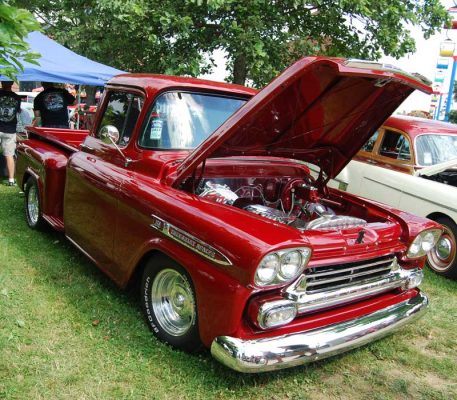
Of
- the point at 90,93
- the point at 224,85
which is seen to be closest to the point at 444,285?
the point at 224,85

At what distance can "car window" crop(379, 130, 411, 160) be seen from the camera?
20.5 ft

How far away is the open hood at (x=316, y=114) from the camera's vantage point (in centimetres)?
265

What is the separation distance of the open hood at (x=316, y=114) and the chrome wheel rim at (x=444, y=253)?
204 centimetres

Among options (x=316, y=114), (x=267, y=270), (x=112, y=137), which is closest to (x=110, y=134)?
(x=112, y=137)

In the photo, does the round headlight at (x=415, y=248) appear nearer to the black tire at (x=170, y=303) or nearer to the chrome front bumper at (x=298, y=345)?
the chrome front bumper at (x=298, y=345)

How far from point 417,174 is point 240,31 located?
12.0 ft

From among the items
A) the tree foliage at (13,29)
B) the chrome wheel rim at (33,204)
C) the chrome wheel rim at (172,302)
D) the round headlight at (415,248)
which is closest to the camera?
the tree foliage at (13,29)

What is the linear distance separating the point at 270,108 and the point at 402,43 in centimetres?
681

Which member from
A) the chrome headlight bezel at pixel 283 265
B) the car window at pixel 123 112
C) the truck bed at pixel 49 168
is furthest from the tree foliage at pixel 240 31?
the chrome headlight bezel at pixel 283 265

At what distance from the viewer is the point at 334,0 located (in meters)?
7.92

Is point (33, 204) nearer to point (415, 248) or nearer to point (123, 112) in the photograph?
point (123, 112)

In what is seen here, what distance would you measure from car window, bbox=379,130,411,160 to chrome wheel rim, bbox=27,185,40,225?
4.53 m

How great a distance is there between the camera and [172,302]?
305cm

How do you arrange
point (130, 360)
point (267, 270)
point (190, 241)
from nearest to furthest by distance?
point (267, 270)
point (190, 241)
point (130, 360)
